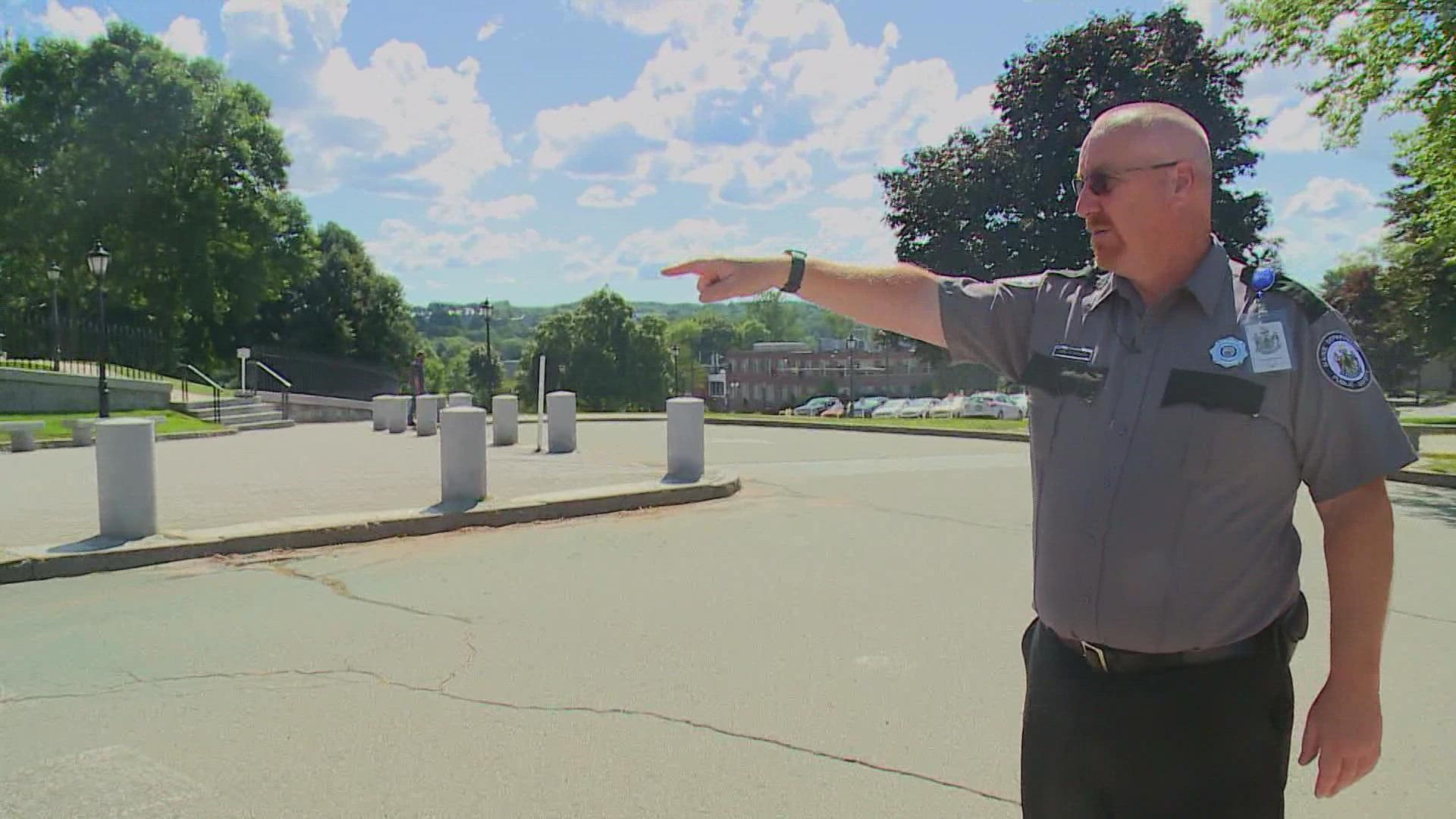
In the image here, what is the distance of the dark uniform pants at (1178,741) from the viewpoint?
2.03 metres

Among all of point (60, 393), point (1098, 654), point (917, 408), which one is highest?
point (60, 393)

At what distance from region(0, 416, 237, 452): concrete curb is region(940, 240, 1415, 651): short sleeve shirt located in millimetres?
19342

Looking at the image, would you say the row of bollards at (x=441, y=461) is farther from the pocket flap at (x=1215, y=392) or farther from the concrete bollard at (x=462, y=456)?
the pocket flap at (x=1215, y=392)

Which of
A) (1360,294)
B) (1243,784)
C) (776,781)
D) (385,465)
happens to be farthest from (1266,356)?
(1360,294)

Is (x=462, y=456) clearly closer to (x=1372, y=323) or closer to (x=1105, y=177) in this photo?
(x=1105, y=177)

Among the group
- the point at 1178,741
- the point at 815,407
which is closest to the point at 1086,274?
the point at 1178,741

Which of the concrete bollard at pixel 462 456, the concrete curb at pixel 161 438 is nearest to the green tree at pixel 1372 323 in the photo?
the concrete curb at pixel 161 438

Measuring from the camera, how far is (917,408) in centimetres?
7319

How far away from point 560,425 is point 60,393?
1634 cm

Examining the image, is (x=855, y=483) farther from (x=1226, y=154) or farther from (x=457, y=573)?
(x=1226, y=154)

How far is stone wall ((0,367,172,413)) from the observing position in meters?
25.6

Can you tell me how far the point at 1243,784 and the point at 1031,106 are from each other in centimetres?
3427

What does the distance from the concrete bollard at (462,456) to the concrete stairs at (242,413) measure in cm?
1923

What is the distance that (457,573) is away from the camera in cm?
745
